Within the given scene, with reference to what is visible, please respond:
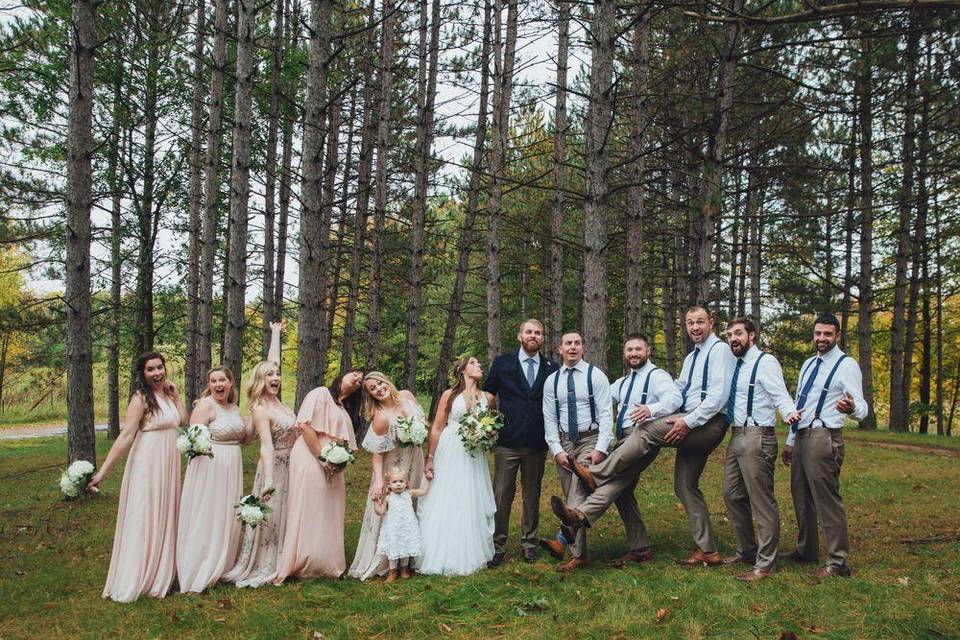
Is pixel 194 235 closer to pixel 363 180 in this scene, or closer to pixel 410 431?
pixel 363 180

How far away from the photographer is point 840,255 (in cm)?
2558

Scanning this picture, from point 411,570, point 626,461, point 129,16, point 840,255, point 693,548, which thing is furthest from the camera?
point 840,255

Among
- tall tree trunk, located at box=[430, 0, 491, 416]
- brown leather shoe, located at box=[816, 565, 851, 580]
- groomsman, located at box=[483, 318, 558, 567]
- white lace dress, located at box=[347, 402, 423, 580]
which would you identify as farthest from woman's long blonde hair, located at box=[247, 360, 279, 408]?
tall tree trunk, located at box=[430, 0, 491, 416]

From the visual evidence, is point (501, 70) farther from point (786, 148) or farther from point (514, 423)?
point (514, 423)

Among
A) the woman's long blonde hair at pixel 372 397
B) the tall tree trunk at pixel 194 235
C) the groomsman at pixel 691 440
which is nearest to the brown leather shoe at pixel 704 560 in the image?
the groomsman at pixel 691 440

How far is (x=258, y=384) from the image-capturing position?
6906 mm

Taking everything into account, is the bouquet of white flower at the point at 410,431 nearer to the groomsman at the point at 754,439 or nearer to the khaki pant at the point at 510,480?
the khaki pant at the point at 510,480

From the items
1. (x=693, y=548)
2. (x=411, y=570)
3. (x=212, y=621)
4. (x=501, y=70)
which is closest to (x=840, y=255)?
(x=501, y=70)

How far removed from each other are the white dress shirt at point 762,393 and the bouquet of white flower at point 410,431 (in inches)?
119

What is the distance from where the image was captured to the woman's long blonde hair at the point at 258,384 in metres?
6.91

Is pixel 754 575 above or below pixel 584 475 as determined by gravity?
below

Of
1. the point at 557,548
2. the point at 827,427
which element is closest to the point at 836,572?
the point at 827,427

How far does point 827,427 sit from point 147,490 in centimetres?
628

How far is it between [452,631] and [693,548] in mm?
3497
